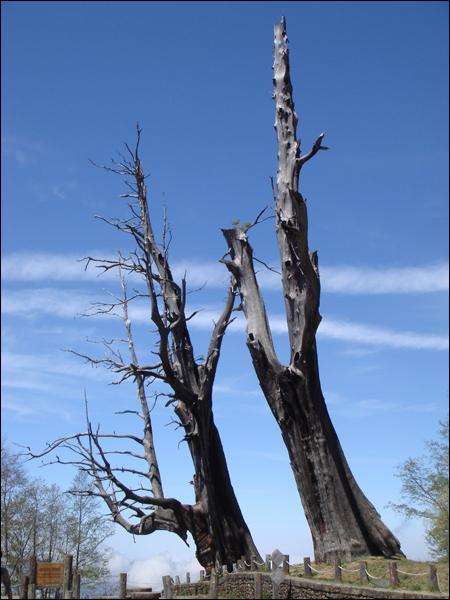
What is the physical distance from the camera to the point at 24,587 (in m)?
8.59

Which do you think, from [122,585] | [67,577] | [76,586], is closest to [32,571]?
[67,577]

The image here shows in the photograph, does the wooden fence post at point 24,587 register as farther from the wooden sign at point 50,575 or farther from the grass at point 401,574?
the grass at point 401,574

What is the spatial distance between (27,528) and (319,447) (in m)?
19.8

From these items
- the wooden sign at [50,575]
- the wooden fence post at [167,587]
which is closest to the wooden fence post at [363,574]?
the wooden fence post at [167,587]

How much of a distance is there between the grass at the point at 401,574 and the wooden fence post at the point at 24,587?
4.71m

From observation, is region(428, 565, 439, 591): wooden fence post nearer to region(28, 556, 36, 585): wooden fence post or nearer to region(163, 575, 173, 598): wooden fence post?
region(163, 575, 173, 598): wooden fence post

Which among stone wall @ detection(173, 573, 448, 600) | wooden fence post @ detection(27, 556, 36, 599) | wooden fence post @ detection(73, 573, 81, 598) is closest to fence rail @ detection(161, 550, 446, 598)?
stone wall @ detection(173, 573, 448, 600)

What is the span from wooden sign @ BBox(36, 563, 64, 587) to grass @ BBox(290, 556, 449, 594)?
4238 millimetres

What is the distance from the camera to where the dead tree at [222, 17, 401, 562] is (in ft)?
32.6

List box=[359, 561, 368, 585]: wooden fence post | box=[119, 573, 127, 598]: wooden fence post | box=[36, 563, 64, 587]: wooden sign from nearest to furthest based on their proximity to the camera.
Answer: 1. box=[359, 561, 368, 585]: wooden fence post
2. box=[119, 573, 127, 598]: wooden fence post
3. box=[36, 563, 64, 587]: wooden sign

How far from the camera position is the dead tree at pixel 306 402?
9.92m

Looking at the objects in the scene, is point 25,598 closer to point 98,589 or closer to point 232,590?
point 232,590

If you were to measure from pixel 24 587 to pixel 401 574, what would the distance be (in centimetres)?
617

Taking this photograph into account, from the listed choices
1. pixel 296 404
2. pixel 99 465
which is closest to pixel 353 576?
pixel 296 404
